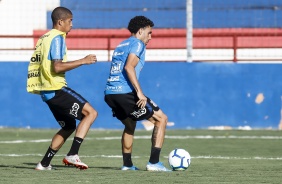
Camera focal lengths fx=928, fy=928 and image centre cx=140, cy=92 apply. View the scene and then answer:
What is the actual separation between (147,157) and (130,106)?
2.67 m

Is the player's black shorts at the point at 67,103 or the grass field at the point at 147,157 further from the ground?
the player's black shorts at the point at 67,103

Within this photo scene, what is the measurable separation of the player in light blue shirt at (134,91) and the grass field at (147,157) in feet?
1.47

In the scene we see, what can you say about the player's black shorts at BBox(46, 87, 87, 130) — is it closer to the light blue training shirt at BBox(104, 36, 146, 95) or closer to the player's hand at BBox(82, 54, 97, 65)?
the light blue training shirt at BBox(104, 36, 146, 95)

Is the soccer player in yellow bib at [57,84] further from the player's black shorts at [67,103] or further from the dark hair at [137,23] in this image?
the dark hair at [137,23]

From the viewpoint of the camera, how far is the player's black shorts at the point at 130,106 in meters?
10.9

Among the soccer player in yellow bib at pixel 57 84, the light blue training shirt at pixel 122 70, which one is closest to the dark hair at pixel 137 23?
the light blue training shirt at pixel 122 70

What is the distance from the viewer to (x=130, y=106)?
11062 millimetres

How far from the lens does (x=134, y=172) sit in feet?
35.3

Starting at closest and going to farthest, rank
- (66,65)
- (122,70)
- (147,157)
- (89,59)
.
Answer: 1. (89,59)
2. (66,65)
3. (122,70)
4. (147,157)

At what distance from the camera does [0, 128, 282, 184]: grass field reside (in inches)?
392

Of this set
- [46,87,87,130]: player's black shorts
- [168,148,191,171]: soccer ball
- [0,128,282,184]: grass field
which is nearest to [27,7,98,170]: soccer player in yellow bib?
[46,87,87,130]: player's black shorts

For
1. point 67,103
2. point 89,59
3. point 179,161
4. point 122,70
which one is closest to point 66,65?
point 89,59

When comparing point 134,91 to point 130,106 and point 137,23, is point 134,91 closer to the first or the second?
point 130,106

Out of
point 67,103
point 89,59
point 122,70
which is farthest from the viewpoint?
point 122,70
